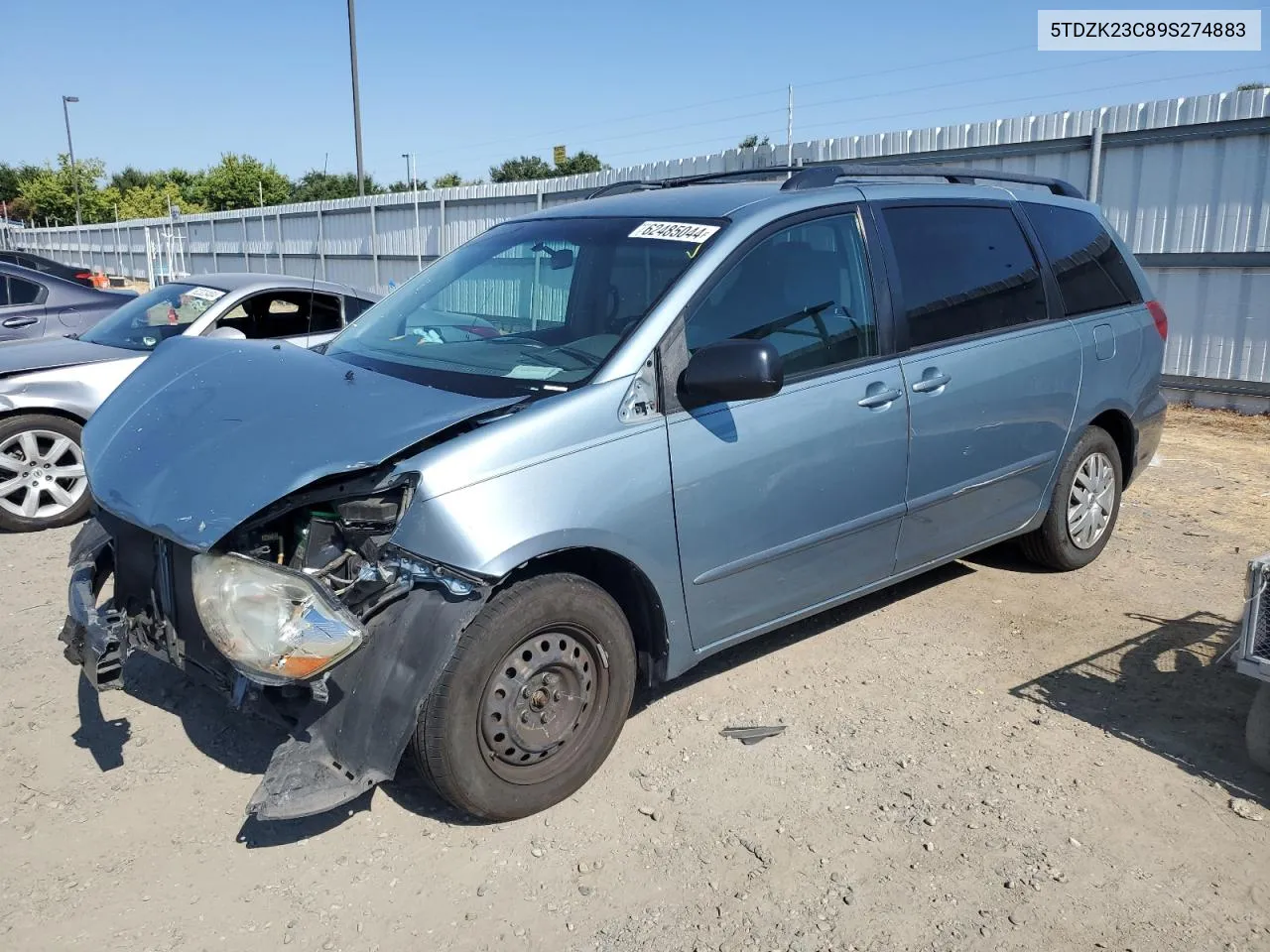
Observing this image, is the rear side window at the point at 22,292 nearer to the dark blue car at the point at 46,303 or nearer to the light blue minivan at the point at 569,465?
the dark blue car at the point at 46,303

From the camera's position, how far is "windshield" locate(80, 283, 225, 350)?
716 cm

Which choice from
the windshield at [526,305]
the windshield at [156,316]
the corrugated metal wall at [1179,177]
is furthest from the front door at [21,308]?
the corrugated metal wall at [1179,177]

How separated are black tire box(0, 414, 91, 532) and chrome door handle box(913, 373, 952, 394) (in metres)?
4.98

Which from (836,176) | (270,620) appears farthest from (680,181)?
(270,620)

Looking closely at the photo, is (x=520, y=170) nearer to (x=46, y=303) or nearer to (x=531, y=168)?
(x=531, y=168)

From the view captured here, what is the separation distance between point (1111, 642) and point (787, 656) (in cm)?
146

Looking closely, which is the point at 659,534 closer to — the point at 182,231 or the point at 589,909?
the point at 589,909

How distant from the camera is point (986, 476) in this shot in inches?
175

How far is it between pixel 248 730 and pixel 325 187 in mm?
60168

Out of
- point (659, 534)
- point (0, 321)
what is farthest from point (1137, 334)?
point (0, 321)

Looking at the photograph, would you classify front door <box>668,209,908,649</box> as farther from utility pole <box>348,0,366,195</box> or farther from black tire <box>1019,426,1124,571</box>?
utility pole <box>348,0,366,195</box>

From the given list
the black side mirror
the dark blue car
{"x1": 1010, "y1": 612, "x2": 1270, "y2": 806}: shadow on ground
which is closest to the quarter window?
the dark blue car

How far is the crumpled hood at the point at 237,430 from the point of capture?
2.84 meters

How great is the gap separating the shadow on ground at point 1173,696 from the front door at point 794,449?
0.91 m
